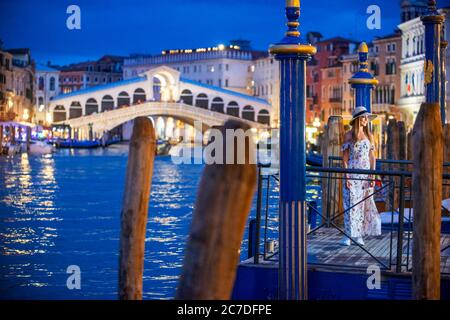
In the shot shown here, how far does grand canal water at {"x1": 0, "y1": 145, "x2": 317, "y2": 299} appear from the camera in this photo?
795cm

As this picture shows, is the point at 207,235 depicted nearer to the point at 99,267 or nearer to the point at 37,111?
the point at 99,267

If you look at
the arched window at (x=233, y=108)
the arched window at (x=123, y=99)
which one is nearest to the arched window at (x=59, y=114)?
the arched window at (x=123, y=99)

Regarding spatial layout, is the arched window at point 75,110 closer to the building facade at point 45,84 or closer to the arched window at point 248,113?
the arched window at point 248,113

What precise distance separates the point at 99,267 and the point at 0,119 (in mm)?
30015

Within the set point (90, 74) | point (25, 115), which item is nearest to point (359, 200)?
point (25, 115)

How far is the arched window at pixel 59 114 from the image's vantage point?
56131mm

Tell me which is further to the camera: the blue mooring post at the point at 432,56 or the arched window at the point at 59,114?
the arched window at the point at 59,114

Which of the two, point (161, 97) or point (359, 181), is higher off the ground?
point (161, 97)

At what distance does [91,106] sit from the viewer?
57750 millimetres

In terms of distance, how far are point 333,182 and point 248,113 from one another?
2012 inches

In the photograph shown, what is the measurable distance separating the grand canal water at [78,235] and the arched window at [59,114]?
35.0 metres

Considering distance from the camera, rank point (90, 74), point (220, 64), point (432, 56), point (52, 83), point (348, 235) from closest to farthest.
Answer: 1. point (348, 235)
2. point (432, 56)
3. point (220, 64)
4. point (52, 83)
5. point (90, 74)

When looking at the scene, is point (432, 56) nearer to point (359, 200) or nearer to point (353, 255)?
point (359, 200)
